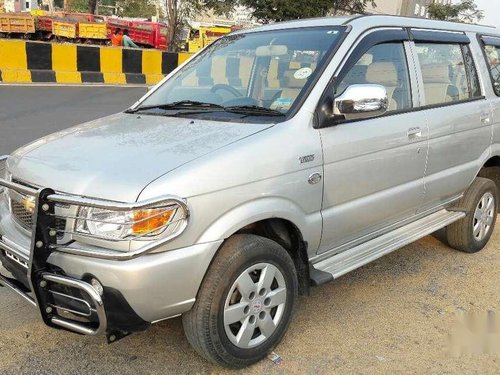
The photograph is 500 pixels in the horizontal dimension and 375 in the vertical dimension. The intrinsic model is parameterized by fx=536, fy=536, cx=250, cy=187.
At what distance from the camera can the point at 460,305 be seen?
3807 millimetres

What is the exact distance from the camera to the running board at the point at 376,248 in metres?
3.28

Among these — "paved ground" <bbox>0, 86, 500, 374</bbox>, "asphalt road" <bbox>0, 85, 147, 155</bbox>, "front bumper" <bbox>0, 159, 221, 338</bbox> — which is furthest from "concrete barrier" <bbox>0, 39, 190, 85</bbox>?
"front bumper" <bbox>0, 159, 221, 338</bbox>

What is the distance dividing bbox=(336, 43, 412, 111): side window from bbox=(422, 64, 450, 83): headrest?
0.24 m

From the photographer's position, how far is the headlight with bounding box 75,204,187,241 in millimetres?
2469

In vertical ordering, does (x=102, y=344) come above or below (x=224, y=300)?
below

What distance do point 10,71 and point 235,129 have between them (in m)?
11.5

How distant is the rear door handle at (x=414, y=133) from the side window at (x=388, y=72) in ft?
0.55

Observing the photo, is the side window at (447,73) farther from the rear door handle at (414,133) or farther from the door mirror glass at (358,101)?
the door mirror glass at (358,101)

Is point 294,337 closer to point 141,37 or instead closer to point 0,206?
point 0,206

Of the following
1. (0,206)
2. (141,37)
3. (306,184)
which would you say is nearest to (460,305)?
(306,184)

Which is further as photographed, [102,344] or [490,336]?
[490,336]

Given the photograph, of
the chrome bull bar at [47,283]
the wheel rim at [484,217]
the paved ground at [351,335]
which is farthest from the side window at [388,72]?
the chrome bull bar at [47,283]

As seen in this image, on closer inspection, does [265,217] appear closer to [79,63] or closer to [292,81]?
[292,81]

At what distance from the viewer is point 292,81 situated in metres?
3.40
